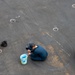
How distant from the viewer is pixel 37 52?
8602mm

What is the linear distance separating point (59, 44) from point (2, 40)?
2.53 meters

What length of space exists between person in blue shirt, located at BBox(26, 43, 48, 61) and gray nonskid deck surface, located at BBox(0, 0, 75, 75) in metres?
0.20

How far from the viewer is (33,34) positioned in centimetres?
1012

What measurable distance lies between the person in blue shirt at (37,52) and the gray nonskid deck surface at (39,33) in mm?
198

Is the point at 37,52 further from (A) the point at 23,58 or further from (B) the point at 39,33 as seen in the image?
(B) the point at 39,33

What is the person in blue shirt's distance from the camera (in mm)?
8602

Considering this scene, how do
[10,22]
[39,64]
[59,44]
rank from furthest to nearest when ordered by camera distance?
1. [10,22]
2. [59,44]
3. [39,64]

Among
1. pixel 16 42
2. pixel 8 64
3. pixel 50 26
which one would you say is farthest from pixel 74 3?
pixel 8 64

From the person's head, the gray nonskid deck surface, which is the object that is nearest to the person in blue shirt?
the person's head

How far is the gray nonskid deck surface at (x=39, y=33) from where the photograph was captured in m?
8.56

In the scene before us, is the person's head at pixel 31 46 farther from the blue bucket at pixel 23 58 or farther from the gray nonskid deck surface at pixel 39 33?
the gray nonskid deck surface at pixel 39 33

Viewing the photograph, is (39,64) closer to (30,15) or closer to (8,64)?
(8,64)

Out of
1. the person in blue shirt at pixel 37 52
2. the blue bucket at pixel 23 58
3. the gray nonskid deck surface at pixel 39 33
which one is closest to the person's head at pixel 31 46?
the person in blue shirt at pixel 37 52

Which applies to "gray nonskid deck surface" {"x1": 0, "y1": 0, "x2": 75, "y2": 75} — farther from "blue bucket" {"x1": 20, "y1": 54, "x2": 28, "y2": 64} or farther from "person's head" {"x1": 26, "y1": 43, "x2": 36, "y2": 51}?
"person's head" {"x1": 26, "y1": 43, "x2": 36, "y2": 51}
